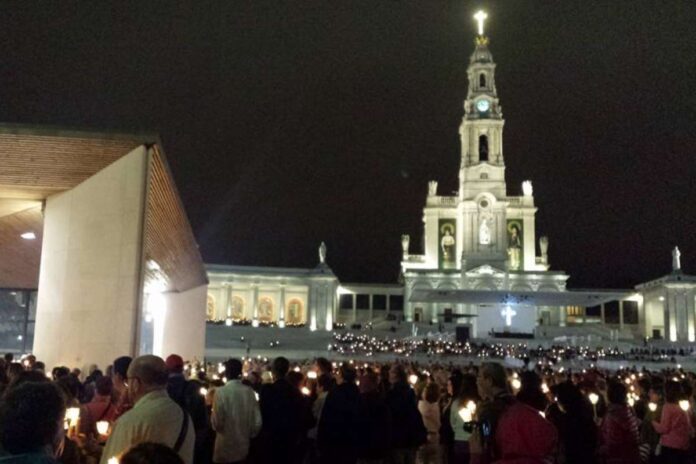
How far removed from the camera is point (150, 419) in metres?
4.31

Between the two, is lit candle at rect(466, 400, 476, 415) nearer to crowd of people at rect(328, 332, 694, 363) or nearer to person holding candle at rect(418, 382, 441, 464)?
person holding candle at rect(418, 382, 441, 464)

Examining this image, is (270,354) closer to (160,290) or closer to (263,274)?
(160,290)

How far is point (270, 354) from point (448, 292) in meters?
16.2

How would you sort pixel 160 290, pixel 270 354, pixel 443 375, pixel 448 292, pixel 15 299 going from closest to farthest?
pixel 443 375, pixel 160 290, pixel 15 299, pixel 270 354, pixel 448 292

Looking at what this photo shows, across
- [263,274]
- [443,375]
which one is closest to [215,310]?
[263,274]

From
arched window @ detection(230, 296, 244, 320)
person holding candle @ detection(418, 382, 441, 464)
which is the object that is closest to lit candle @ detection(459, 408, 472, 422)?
person holding candle @ detection(418, 382, 441, 464)

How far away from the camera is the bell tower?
82.2m

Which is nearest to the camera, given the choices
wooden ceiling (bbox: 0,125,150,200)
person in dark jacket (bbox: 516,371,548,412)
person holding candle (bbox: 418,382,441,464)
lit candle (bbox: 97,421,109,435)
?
person in dark jacket (bbox: 516,371,548,412)

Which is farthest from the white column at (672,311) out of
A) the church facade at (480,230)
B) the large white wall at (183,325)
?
the large white wall at (183,325)

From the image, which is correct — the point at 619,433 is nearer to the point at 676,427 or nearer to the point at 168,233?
the point at 676,427

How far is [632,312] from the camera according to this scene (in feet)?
278

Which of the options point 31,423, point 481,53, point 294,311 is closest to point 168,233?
point 31,423

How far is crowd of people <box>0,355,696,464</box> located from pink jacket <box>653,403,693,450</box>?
0.04 ft

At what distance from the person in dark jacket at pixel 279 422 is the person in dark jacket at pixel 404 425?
1.46m
